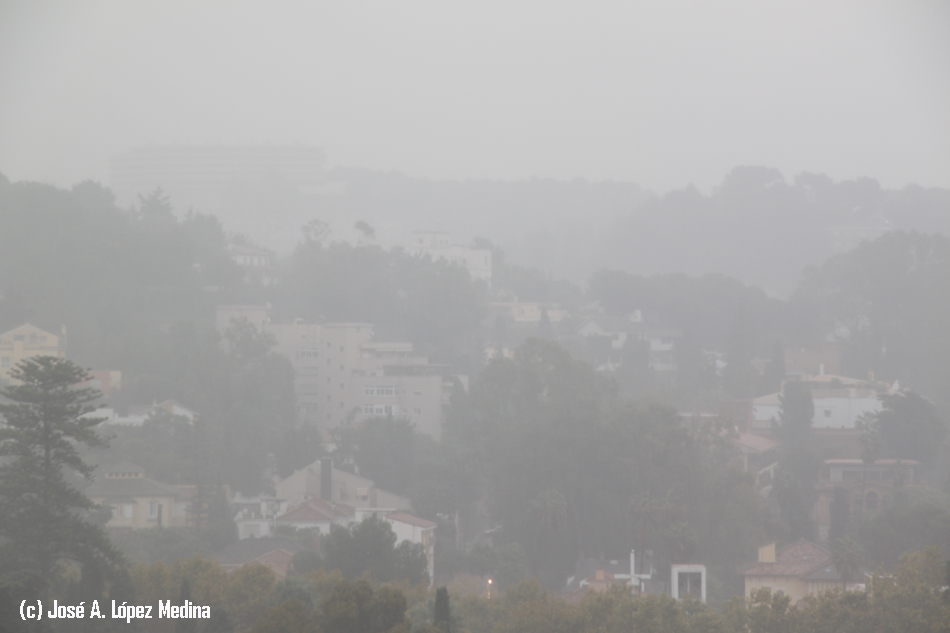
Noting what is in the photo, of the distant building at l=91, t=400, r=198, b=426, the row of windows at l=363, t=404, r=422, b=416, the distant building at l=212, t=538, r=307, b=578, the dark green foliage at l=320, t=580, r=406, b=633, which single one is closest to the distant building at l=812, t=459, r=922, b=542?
the row of windows at l=363, t=404, r=422, b=416

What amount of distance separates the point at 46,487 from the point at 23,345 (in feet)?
70.2

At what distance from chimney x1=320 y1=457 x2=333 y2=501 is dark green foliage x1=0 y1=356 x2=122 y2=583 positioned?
49.9 feet

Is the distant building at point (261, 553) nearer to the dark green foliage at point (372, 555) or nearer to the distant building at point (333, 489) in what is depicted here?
the dark green foliage at point (372, 555)

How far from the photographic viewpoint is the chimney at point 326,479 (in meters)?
32.6

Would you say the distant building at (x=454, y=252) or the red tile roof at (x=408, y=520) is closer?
the red tile roof at (x=408, y=520)

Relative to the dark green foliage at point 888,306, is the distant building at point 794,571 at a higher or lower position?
lower

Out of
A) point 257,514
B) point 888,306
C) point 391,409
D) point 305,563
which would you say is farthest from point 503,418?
point 888,306

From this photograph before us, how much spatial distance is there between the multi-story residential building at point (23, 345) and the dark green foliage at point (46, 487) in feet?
66.0

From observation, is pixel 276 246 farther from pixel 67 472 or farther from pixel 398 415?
pixel 67 472

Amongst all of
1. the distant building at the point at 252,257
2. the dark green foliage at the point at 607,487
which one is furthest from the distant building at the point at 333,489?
the distant building at the point at 252,257

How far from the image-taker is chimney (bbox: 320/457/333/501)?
107 ft

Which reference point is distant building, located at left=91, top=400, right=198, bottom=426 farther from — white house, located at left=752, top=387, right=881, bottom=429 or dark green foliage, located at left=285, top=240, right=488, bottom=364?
white house, located at left=752, top=387, right=881, bottom=429

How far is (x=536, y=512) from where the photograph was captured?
1180 inches

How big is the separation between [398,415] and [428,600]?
22.2 metres
